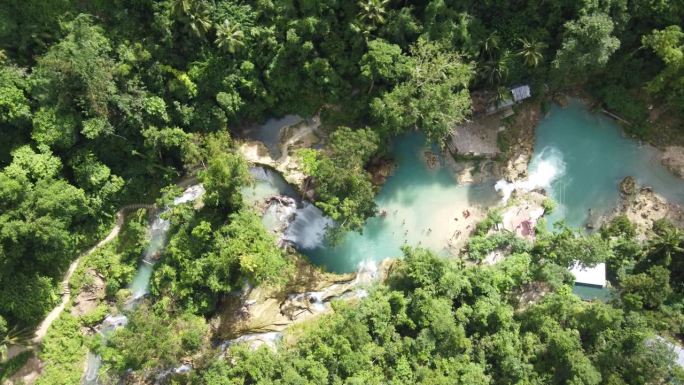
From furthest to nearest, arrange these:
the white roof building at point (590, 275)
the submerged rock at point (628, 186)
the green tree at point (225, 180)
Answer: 1. the submerged rock at point (628, 186)
2. the white roof building at point (590, 275)
3. the green tree at point (225, 180)

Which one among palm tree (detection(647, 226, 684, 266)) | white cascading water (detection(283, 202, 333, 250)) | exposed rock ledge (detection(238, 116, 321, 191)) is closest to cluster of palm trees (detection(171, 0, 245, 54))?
exposed rock ledge (detection(238, 116, 321, 191))

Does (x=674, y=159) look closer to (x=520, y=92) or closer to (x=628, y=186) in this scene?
(x=628, y=186)

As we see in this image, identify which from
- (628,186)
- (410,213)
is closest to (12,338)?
(410,213)

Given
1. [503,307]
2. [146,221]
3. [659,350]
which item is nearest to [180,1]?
[146,221]

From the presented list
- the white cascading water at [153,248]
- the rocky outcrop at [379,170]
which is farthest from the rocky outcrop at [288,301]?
the rocky outcrop at [379,170]

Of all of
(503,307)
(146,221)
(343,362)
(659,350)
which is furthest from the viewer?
(146,221)

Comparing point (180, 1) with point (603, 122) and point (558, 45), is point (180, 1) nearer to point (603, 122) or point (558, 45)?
point (558, 45)

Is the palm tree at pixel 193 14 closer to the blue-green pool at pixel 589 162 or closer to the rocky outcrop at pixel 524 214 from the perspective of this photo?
the rocky outcrop at pixel 524 214
